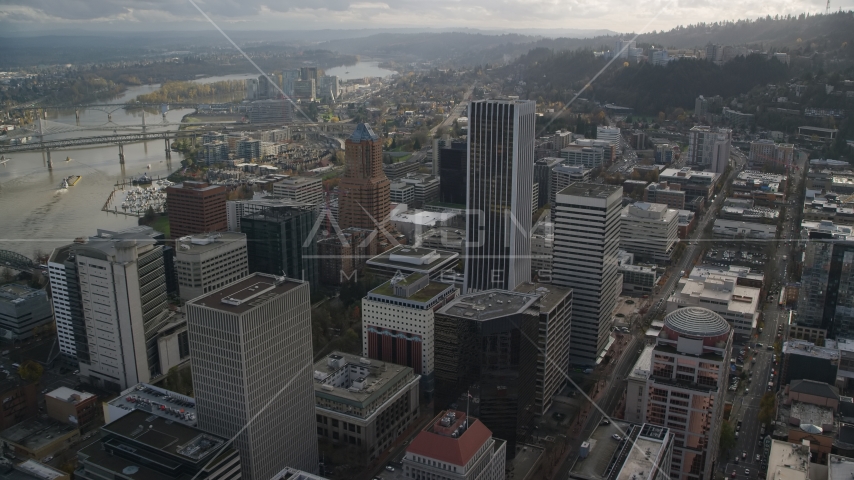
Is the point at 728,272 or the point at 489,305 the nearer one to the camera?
the point at 489,305

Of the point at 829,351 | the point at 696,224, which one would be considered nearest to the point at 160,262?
the point at 829,351

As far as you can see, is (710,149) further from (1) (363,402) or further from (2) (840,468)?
(1) (363,402)

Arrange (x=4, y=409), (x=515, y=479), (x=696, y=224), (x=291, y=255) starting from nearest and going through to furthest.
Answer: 1. (x=515, y=479)
2. (x=4, y=409)
3. (x=291, y=255)
4. (x=696, y=224)

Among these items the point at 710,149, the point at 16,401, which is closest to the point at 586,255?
the point at 16,401

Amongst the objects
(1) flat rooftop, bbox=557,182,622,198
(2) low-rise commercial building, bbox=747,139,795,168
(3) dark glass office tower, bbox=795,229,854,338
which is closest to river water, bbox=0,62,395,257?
(1) flat rooftop, bbox=557,182,622,198

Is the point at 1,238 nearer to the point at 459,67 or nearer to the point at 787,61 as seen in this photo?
the point at 787,61

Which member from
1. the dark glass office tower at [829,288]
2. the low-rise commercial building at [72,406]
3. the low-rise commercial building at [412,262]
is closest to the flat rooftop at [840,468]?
the dark glass office tower at [829,288]
